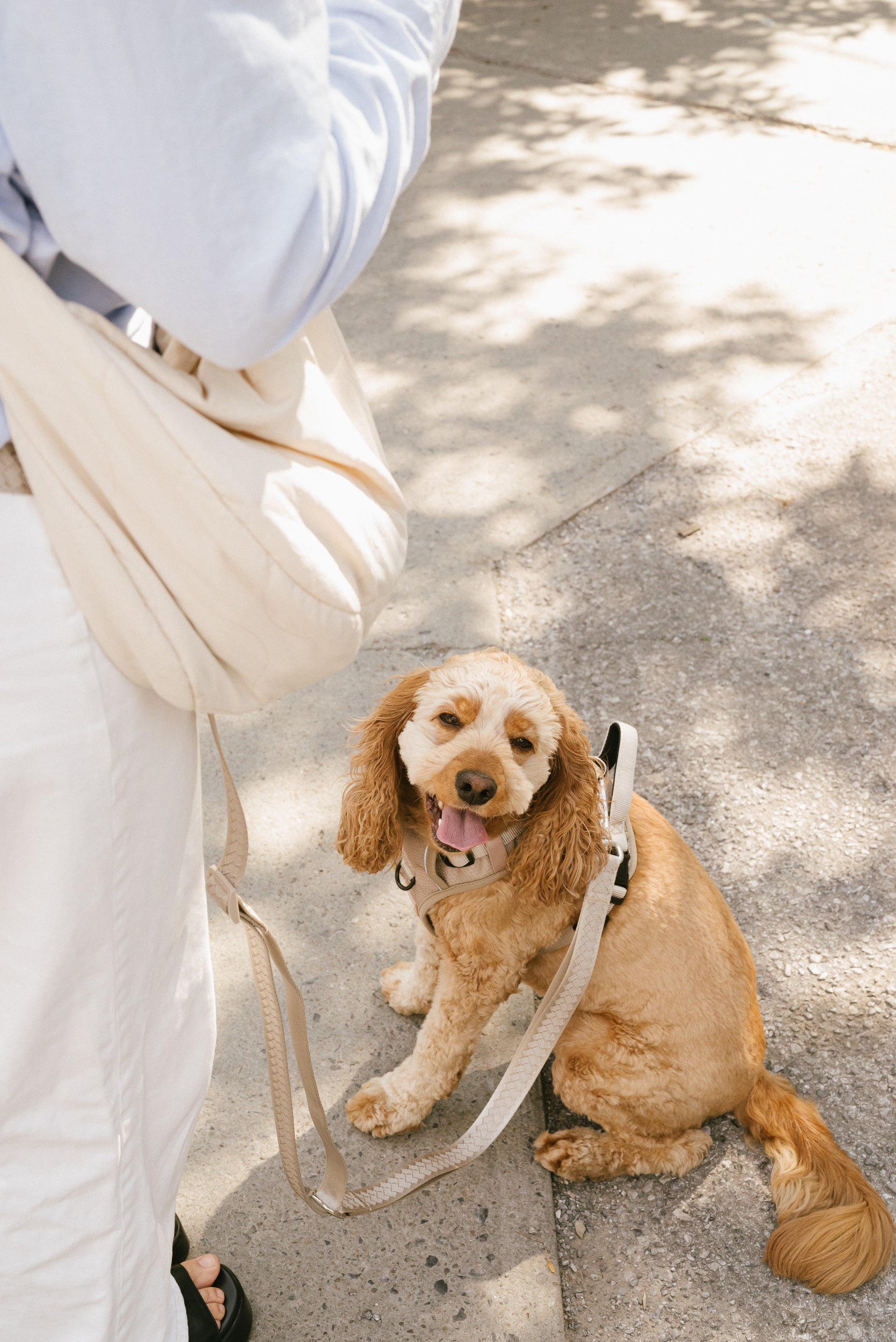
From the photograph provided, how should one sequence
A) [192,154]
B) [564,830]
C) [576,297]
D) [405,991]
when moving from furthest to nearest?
1. [576,297]
2. [405,991]
3. [564,830]
4. [192,154]

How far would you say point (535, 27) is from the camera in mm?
7730

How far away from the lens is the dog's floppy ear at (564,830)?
1.93m

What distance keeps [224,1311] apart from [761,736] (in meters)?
2.00

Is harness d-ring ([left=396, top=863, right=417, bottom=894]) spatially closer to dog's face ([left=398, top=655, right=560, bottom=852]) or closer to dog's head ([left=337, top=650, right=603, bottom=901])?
dog's head ([left=337, top=650, right=603, bottom=901])

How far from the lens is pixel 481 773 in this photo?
5.94 feet

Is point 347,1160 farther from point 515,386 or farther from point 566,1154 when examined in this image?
point 515,386

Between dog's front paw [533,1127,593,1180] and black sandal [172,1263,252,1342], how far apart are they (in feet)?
2.06

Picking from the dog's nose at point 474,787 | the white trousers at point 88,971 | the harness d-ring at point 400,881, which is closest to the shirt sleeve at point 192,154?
the white trousers at point 88,971

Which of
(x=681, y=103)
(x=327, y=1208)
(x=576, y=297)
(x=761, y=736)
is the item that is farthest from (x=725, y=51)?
(x=327, y=1208)

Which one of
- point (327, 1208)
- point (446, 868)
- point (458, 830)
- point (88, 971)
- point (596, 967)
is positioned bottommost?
point (327, 1208)

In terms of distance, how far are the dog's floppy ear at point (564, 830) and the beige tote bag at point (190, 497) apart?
93cm

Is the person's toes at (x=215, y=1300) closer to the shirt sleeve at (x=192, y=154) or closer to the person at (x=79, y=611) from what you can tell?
the person at (x=79, y=611)

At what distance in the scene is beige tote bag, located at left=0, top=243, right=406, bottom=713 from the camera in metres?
0.92

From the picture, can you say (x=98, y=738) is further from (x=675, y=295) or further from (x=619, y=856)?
(x=675, y=295)
